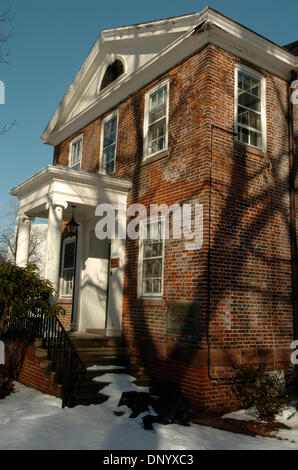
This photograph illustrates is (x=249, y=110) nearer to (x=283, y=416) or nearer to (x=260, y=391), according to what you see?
(x=260, y=391)

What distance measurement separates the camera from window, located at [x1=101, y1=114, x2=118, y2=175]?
1180cm

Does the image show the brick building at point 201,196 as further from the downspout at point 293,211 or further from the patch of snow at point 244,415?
the patch of snow at point 244,415

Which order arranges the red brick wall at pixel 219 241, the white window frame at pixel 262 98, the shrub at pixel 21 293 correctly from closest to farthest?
the red brick wall at pixel 219 241, the shrub at pixel 21 293, the white window frame at pixel 262 98

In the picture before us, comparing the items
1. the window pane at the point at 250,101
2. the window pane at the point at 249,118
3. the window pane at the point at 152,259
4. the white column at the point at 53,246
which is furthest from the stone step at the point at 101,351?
the window pane at the point at 250,101

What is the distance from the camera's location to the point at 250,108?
31.1ft

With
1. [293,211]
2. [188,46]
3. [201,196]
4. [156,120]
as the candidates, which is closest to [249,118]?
[188,46]

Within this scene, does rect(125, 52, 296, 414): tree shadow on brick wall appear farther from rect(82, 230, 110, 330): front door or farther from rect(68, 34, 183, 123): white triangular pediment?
rect(82, 230, 110, 330): front door

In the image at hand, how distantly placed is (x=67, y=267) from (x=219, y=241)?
6.79m

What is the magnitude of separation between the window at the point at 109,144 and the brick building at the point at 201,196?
0.91 feet

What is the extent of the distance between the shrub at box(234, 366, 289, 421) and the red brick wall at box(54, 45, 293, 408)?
0.76 ft

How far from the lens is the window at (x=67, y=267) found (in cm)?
1328

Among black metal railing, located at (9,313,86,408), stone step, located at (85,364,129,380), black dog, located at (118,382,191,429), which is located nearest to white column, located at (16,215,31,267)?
black metal railing, located at (9,313,86,408)

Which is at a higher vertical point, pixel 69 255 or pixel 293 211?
pixel 293 211

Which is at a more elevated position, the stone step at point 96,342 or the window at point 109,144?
the window at point 109,144
